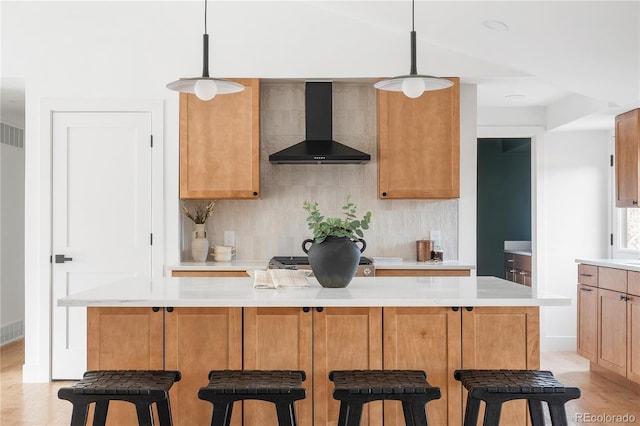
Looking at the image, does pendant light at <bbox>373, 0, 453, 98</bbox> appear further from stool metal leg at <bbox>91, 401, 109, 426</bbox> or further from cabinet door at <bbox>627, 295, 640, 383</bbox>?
cabinet door at <bbox>627, 295, 640, 383</bbox>

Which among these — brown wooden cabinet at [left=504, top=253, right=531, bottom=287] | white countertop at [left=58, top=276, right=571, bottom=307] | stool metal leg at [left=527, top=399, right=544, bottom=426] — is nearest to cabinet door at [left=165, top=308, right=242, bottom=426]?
white countertop at [left=58, top=276, right=571, bottom=307]

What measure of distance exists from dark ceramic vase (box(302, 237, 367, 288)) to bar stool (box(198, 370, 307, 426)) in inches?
24.4

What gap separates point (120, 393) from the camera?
235cm

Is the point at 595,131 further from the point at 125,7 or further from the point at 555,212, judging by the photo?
the point at 125,7

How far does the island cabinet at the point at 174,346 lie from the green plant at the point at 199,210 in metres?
2.39

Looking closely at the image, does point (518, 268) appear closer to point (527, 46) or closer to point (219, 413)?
point (527, 46)

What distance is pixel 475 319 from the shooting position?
9.23ft

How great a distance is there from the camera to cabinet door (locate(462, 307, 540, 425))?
2.80m

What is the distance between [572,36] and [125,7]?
127 inches

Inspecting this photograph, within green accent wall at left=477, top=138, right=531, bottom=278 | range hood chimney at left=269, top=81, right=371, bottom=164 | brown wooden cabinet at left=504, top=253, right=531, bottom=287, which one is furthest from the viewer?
green accent wall at left=477, top=138, right=531, bottom=278

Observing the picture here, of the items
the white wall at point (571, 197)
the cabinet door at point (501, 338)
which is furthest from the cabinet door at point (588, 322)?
the cabinet door at point (501, 338)

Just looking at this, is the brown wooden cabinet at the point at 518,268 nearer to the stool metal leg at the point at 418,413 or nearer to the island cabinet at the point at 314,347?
the island cabinet at the point at 314,347

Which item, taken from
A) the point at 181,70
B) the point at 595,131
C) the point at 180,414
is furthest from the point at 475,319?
the point at 595,131

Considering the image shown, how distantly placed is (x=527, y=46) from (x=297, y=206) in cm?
212
